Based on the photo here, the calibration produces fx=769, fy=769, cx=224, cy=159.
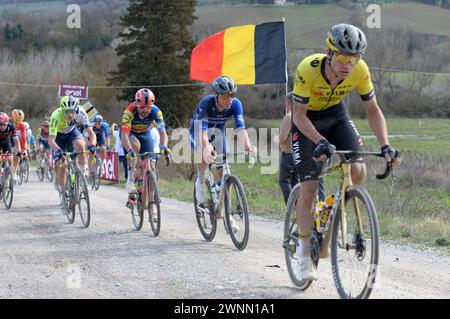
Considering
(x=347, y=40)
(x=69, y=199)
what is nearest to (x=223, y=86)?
(x=347, y=40)

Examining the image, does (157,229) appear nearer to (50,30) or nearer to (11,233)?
(11,233)

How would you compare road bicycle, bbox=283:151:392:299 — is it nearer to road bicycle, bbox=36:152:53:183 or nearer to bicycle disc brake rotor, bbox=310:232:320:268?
bicycle disc brake rotor, bbox=310:232:320:268

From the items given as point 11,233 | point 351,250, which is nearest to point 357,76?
point 351,250

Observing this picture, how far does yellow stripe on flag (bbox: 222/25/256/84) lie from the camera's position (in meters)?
18.6

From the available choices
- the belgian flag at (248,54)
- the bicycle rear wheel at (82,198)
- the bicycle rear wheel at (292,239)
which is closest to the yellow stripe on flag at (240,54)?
the belgian flag at (248,54)

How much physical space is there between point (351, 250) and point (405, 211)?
8641mm

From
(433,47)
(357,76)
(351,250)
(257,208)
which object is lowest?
(257,208)

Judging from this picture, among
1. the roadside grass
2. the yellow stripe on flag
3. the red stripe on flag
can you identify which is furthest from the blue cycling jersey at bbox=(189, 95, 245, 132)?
the roadside grass

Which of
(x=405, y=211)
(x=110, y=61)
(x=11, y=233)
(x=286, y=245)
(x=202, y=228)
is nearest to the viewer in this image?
(x=286, y=245)

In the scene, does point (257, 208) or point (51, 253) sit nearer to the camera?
point (51, 253)

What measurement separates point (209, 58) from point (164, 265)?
1227cm

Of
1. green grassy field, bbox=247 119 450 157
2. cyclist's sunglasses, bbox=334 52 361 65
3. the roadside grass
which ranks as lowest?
green grassy field, bbox=247 119 450 157

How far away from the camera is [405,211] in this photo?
1409 cm

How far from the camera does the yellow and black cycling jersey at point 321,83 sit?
6105 mm
